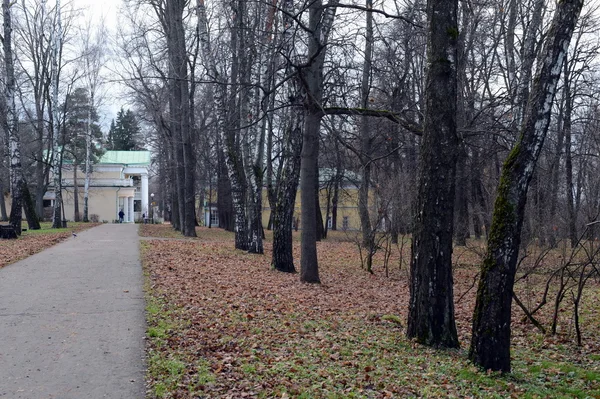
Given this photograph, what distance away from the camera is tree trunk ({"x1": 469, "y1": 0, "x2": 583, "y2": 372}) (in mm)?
6312

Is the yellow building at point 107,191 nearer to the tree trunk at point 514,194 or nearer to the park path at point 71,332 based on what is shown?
the park path at point 71,332

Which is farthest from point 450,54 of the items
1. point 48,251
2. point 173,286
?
point 48,251

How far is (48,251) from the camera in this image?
18422 millimetres

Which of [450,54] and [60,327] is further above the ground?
[450,54]

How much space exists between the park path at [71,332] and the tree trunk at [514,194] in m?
3.68

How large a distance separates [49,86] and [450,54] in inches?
1400

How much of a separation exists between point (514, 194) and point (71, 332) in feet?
18.4

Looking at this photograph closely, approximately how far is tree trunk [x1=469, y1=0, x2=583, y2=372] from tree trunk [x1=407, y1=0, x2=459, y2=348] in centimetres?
112

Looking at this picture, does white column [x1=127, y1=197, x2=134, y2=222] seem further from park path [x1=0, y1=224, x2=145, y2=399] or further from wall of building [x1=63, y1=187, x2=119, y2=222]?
park path [x1=0, y1=224, x2=145, y2=399]

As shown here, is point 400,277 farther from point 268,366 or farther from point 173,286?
point 268,366

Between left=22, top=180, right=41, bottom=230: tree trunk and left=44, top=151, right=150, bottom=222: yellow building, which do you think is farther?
left=44, top=151, right=150, bottom=222: yellow building

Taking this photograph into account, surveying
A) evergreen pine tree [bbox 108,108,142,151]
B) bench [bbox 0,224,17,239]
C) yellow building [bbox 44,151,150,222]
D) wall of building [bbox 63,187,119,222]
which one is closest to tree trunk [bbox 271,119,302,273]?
bench [bbox 0,224,17,239]

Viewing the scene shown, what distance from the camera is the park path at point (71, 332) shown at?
568 cm

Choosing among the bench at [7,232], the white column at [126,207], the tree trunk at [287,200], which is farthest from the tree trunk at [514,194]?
the white column at [126,207]
